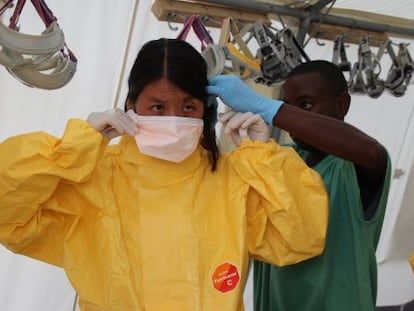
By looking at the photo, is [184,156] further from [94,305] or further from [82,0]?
[82,0]

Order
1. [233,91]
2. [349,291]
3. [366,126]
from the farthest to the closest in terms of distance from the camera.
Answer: [366,126], [349,291], [233,91]

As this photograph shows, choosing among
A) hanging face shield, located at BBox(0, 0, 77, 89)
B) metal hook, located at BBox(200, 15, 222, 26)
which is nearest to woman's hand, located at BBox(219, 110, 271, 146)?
hanging face shield, located at BBox(0, 0, 77, 89)

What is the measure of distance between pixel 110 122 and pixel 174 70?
17 cm

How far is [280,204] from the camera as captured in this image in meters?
0.85

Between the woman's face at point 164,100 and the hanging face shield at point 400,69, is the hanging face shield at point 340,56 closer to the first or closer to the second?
the hanging face shield at point 400,69

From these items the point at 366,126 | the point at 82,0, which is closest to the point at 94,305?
the point at 82,0

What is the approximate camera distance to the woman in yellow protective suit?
2.65 feet

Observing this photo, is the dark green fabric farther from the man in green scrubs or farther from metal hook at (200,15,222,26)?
metal hook at (200,15,222,26)

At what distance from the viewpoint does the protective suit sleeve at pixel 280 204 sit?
2.82 ft

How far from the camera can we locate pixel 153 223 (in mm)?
868

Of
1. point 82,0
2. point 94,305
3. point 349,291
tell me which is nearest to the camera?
point 94,305

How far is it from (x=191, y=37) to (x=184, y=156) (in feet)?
3.31

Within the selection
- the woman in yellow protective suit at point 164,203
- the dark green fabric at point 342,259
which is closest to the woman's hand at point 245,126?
the woman in yellow protective suit at point 164,203

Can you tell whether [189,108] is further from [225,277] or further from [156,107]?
[225,277]
